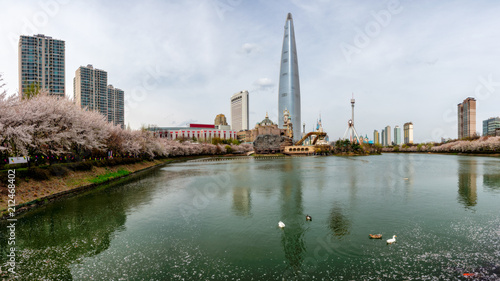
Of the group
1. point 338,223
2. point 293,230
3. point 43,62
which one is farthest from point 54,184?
point 43,62

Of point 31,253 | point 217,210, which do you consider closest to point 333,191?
point 217,210

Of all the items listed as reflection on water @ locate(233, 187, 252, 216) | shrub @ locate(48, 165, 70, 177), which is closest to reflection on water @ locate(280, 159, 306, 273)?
reflection on water @ locate(233, 187, 252, 216)

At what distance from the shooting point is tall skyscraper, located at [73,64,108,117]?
127562 mm

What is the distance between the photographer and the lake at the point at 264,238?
10312 mm

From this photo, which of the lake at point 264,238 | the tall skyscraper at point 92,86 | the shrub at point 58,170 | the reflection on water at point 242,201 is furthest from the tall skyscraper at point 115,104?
the reflection on water at point 242,201

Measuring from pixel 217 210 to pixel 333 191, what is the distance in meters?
13.7

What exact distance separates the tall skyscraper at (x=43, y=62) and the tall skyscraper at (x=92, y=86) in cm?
3173

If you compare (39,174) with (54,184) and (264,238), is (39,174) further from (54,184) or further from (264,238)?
(264,238)

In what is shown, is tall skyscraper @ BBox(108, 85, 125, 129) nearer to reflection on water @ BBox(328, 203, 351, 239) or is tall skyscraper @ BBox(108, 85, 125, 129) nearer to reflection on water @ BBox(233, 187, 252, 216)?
reflection on water @ BBox(233, 187, 252, 216)

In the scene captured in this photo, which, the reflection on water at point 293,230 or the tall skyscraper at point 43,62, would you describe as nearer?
the reflection on water at point 293,230

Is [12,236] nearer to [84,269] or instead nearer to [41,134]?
[84,269]

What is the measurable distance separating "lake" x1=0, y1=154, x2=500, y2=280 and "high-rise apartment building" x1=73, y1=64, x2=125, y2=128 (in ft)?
401

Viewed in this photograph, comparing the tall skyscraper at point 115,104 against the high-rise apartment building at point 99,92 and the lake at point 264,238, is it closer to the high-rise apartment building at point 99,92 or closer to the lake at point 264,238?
the high-rise apartment building at point 99,92

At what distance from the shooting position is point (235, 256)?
38.4 feet
